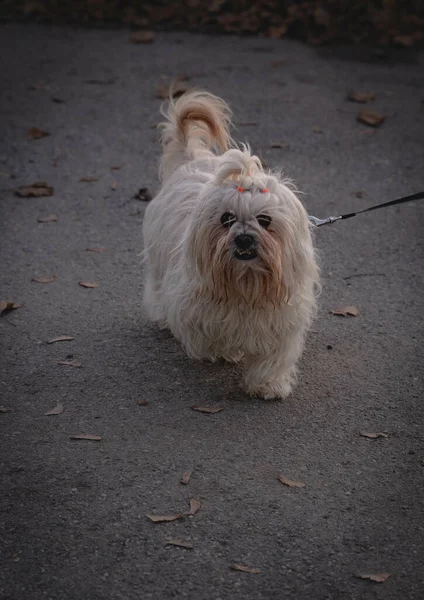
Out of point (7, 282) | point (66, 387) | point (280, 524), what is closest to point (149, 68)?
point (7, 282)

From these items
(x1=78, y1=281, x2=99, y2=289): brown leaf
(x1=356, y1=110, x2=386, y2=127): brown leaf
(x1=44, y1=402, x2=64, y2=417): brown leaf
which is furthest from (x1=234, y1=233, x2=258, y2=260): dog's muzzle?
(x1=356, y1=110, x2=386, y2=127): brown leaf

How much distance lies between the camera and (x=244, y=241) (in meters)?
3.97

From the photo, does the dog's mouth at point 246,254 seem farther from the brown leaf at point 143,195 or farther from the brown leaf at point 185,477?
the brown leaf at point 143,195

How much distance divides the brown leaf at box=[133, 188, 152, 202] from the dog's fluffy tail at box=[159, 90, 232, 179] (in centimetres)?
175

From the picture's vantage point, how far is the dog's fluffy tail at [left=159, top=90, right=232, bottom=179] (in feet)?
16.6

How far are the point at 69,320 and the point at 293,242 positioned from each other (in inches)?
69.0

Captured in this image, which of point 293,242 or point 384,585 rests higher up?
point 293,242

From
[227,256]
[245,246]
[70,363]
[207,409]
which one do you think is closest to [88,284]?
[70,363]

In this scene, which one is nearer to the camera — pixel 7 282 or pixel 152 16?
pixel 7 282

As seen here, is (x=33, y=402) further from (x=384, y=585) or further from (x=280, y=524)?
(x=384, y=585)

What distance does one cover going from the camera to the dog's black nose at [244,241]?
13.0ft

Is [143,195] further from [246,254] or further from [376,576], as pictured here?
[376,576]

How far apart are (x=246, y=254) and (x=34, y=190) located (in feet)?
11.8

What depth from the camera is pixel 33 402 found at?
4430mm
